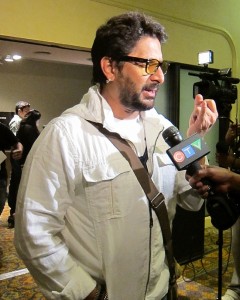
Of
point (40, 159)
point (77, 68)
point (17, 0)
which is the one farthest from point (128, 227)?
point (77, 68)

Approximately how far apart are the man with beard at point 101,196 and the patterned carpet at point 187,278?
159cm

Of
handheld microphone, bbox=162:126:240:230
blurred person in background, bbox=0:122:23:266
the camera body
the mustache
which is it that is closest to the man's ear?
the mustache

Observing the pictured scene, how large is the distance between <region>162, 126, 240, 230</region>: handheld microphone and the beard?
4.6 inches

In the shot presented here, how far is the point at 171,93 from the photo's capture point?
12.1ft

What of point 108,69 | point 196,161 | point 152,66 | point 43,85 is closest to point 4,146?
point 108,69

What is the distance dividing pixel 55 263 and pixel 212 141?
144 inches

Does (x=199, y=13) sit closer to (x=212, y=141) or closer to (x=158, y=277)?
(x=212, y=141)

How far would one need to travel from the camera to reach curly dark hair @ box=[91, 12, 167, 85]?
3.59 feet

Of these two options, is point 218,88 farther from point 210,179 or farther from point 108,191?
point 108,191

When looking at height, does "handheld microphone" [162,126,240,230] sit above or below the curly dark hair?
below

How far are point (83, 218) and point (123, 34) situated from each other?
2.02 ft

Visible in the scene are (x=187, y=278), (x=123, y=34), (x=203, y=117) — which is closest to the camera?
(x=123, y=34)

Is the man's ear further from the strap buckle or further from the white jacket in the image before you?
the strap buckle

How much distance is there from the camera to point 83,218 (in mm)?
996
